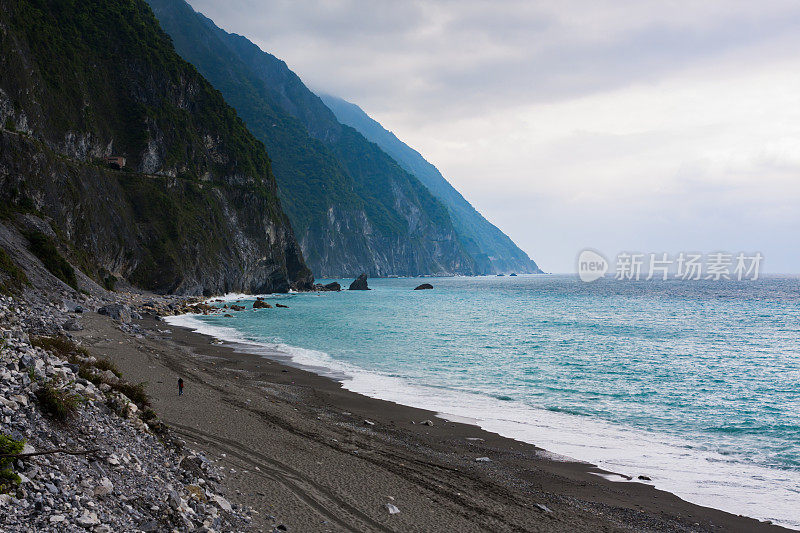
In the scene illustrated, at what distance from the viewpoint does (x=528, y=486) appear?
11805 mm

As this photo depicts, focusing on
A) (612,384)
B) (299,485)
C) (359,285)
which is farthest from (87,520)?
(359,285)

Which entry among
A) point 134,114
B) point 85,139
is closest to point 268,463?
point 85,139

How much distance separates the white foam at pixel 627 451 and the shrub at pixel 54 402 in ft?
40.4

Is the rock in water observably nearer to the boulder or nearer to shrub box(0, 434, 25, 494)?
the boulder

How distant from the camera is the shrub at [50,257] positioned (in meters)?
39.4

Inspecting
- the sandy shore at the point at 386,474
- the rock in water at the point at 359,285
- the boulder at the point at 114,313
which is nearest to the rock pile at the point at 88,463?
the sandy shore at the point at 386,474

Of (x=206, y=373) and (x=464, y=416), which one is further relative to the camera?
(x=206, y=373)

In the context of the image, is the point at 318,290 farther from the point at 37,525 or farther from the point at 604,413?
the point at 37,525

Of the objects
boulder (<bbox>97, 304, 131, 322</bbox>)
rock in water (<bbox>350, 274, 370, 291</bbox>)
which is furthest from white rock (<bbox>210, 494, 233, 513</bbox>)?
rock in water (<bbox>350, 274, 370, 291</bbox>)

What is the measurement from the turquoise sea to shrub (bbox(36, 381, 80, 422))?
1274cm

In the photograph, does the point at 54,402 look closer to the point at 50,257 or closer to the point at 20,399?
the point at 20,399

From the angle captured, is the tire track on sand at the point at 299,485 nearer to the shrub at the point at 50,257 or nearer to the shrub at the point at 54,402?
the shrub at the point at 54,402

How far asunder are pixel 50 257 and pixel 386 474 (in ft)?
133

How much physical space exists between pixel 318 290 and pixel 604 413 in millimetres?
114463
